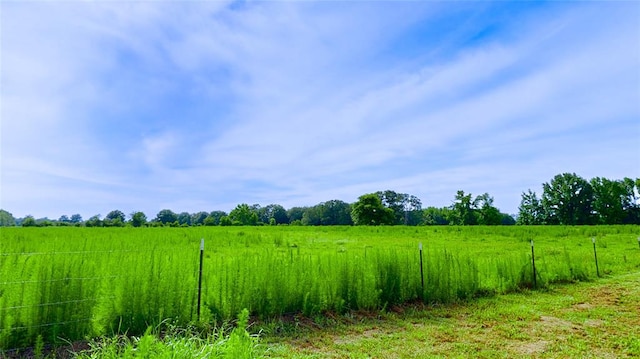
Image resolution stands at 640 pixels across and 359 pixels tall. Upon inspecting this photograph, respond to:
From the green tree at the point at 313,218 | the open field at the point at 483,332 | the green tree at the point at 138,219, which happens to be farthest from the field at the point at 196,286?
the green tree at the point at 313,218

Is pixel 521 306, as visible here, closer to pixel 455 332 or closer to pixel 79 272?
pixel 455 332

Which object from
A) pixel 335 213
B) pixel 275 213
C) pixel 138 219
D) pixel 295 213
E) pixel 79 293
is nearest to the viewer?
pixel 79 293

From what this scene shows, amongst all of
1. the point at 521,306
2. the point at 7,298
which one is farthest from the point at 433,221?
the point at 7,298

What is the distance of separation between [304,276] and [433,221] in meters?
69.9

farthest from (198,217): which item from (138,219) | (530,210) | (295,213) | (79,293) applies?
(79,293)

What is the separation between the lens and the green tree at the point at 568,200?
5444cm

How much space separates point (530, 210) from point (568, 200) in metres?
5.70

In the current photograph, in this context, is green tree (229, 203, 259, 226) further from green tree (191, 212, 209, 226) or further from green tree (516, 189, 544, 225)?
green tree (516, 189, 544, 225)

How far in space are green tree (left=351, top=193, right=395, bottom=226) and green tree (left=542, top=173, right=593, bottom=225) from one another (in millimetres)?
26389

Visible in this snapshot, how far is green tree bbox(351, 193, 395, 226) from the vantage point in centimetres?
5466

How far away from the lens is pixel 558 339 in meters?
4.41

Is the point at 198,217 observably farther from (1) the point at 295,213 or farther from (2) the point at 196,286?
(2) the point at 196,286

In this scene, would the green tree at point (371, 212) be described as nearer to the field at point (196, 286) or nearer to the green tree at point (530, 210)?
the green tree at point (530, 210)

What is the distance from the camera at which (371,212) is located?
55031mm
